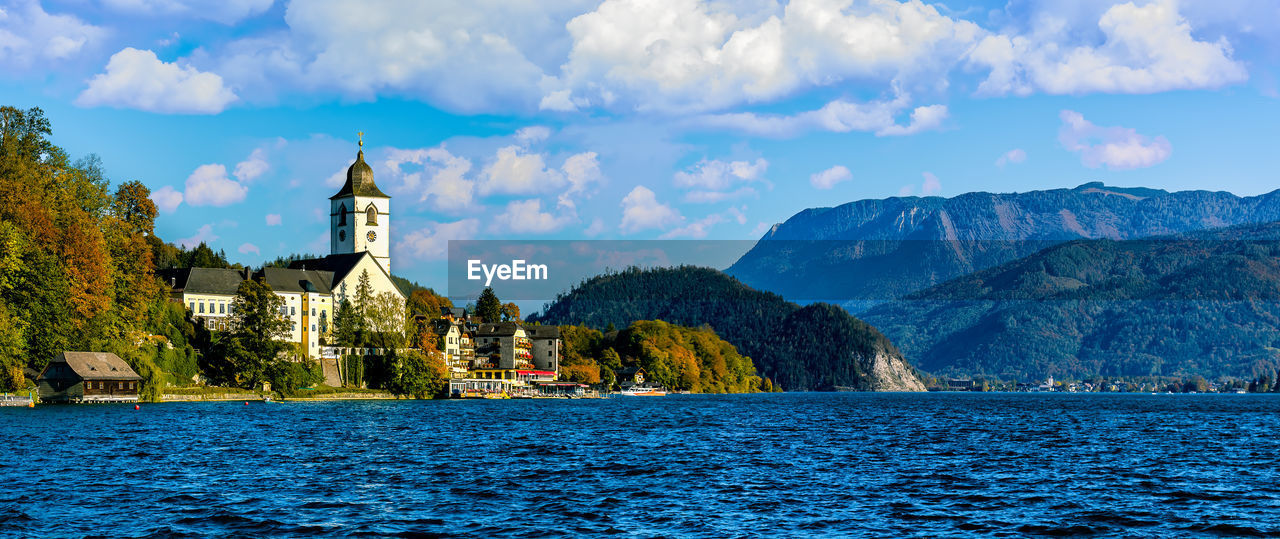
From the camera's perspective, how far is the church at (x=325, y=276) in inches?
5674

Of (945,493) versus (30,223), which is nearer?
(945,493)

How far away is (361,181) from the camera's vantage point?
16862 cm

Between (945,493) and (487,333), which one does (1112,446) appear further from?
(487,333)

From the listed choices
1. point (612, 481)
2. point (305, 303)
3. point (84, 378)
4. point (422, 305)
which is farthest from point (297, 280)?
point (612, 481)

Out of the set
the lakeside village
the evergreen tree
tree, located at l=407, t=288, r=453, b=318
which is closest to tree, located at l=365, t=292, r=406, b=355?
the lakeside village

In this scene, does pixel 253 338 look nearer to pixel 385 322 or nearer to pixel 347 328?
pixel 347 328

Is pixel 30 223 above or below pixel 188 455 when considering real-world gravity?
above

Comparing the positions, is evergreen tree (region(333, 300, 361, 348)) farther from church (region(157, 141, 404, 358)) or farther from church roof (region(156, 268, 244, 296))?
church roof (region(156, 268, 244, 296))

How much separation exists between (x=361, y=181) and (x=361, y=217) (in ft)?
17.6

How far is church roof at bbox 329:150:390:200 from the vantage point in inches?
6614

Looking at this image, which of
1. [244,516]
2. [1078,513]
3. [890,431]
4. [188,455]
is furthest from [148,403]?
[1078,513]

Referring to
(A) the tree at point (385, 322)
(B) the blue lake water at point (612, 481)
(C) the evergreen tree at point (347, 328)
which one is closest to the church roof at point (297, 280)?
Answer: (C) the evergreen tree at point (347, 328)

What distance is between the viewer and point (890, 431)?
82.4m

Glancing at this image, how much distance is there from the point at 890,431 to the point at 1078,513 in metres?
45.0
